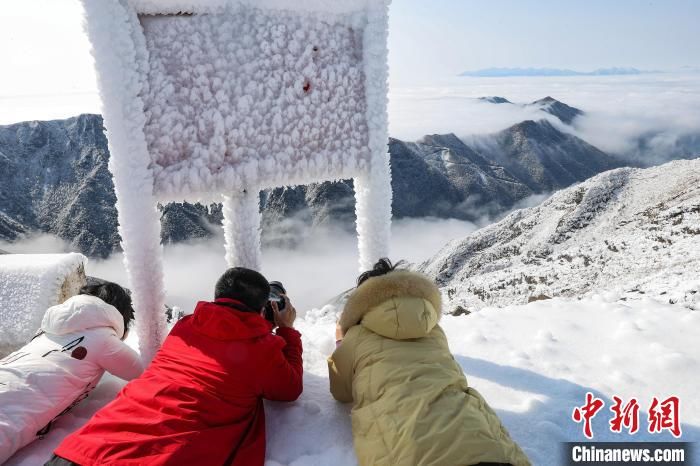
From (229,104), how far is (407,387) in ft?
7.32

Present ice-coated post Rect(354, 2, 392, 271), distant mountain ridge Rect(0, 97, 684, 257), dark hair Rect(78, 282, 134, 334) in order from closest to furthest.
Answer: dark hair Rect(78, 282, 134, 334) → ice-coated post Rect(354, 2, 392, 271) → distant mountain ridge Rect(0, 97, 684, 257)

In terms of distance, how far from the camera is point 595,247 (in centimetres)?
1088

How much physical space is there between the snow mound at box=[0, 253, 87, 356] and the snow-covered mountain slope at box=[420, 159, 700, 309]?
19.0ft

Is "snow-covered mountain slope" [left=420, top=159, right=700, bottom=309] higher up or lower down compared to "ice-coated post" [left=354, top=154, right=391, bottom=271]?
lower down

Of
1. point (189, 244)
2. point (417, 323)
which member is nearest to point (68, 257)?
point (417, 323)

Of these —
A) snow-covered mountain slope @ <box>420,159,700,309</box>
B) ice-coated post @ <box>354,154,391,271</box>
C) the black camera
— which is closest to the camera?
the black camera

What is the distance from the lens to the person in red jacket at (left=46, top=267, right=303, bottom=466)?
2027mm

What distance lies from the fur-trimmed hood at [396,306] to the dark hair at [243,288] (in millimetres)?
564

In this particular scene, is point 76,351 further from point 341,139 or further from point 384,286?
point 341,139

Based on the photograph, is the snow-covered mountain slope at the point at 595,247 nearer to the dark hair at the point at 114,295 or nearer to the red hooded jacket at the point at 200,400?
the red hooded jacket at the point at 200,400

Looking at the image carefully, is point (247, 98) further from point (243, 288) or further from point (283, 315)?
point (283, 315)

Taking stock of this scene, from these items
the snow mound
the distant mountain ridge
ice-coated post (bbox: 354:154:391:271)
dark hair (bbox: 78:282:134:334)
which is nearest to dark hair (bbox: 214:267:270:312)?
dark hair (bbox: 78:282:134:334)

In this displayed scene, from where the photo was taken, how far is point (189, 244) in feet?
283

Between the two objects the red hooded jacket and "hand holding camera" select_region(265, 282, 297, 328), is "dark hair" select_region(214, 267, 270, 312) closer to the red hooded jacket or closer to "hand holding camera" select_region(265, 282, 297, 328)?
the red hooded jacket
